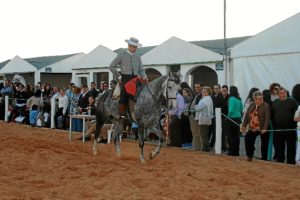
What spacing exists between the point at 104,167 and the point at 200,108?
3497 millimetres

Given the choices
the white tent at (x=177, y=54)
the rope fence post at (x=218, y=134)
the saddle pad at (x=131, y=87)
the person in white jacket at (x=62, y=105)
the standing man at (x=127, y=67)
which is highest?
the white tent at (x=177, y=54)

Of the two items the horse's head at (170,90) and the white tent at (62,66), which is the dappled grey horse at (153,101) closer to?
the horse's head at (170,90)

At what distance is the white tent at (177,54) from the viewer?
51.5ft

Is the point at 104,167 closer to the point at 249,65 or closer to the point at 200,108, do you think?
the point at 200,108

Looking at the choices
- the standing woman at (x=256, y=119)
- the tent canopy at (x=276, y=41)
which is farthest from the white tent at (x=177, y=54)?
the standing woman at (x=256, y=119)

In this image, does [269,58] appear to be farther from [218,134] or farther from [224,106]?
[218,134]

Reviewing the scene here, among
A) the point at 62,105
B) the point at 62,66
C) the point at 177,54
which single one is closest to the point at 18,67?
the point at 62,66

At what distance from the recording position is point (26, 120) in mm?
19078

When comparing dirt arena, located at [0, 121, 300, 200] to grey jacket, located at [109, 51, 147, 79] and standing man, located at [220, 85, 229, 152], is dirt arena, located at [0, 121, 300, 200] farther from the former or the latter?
grey jacket, located at [109, 51, 147, 79]

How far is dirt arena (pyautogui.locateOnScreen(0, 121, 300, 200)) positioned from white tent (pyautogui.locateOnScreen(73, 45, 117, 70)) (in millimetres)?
9502

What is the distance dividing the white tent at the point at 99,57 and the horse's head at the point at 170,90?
1079cm

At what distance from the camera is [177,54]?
16797 mm

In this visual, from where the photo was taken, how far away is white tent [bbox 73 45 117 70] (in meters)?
20.1

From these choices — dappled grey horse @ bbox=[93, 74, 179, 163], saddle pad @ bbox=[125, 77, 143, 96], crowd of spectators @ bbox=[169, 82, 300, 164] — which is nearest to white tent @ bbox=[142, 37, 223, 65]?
crowd of spectators @ bbox=[169, 82, 300, 164]
